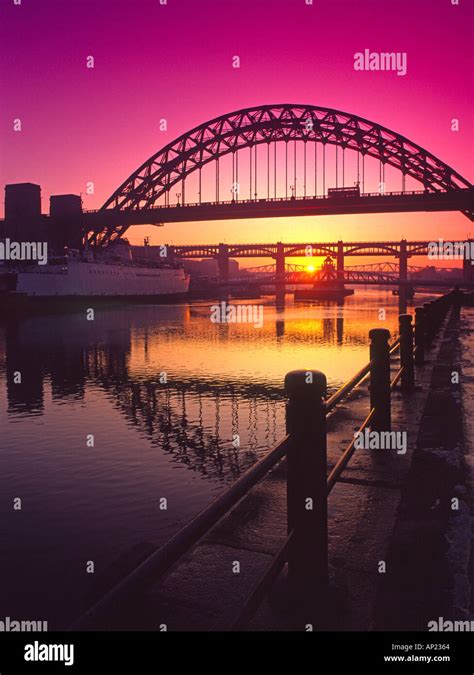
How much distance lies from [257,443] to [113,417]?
3.61 m

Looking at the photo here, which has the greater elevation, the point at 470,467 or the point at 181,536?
the point at 181,536

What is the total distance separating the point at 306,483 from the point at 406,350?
20.0 feet

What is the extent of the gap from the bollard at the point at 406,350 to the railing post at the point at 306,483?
5.78m

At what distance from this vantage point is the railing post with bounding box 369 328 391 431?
621 centimetres

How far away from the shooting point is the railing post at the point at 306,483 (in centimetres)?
315

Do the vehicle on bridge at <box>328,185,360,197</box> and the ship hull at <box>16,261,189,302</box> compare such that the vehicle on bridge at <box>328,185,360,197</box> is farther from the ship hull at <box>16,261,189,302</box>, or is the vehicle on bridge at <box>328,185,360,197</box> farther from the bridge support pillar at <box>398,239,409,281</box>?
the bridge support pillar at <box>398,239,409,281</box>

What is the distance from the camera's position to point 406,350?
8.90m

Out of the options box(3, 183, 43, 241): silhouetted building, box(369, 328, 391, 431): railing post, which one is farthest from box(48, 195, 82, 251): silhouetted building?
box(369, 328, 391, 431): railing post

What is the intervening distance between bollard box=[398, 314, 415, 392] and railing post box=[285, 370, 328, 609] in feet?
19.0

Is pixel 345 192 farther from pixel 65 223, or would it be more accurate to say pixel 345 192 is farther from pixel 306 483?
pixel 306 483

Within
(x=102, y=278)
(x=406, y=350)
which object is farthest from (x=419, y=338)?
(x=102, y=278)

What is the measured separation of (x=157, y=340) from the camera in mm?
27984
